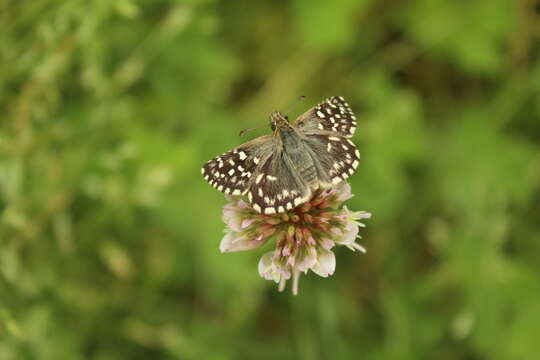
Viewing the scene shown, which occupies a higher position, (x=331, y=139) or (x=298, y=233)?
(x=331, y=139)

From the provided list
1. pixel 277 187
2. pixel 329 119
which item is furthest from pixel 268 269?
pixel 329 119

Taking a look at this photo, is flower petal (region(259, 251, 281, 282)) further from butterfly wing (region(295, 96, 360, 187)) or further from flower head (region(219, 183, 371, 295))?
butterfly wing (region(295, 96, 360, 187))

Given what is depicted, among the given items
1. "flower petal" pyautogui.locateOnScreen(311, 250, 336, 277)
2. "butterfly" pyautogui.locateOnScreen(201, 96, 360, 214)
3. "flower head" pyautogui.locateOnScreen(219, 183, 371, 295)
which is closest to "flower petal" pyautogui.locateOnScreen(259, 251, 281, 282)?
"flower head" pyautogui.locateOnScreen(219, 183, 371, 295)

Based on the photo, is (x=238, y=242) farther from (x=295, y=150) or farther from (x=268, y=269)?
(x=295, y=150)

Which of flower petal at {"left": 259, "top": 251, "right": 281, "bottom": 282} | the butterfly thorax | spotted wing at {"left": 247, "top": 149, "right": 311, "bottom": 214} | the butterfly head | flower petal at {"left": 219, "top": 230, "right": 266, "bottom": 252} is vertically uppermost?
the butterfly head

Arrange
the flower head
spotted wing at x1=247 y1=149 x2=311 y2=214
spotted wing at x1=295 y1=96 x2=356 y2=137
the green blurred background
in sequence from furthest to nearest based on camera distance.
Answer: the green blurred background → spotted wing at x1=295 y1=96 x2=356 y2=137 → the flower head → spotted wing at x1=247 y1=149 x2=311 y2=214

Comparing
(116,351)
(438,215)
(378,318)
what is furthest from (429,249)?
(116,351)

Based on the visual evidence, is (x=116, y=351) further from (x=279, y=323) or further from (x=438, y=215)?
(x=438, y=215)
